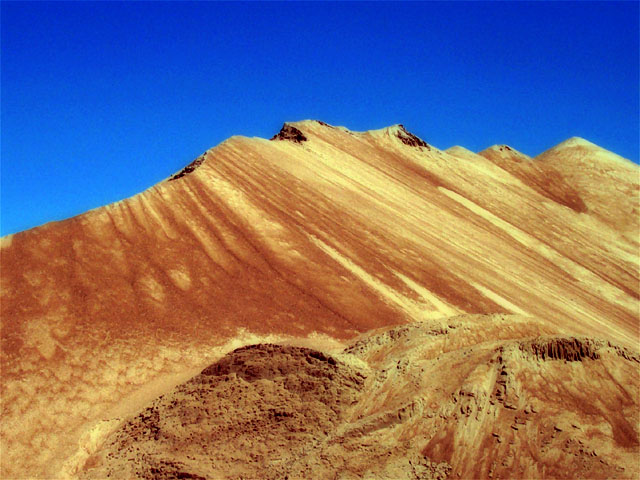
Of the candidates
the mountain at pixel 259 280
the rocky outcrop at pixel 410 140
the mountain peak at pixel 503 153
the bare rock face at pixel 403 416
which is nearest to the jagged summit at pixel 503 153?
the mountain peak at pixel 503 153

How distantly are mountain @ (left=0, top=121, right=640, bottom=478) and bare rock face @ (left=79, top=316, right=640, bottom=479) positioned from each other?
7.8 inches

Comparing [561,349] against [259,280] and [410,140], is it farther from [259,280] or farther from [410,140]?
[410,140]

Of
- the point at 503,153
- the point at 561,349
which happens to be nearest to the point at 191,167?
the point at 561,349

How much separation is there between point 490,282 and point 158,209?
14.8 metres

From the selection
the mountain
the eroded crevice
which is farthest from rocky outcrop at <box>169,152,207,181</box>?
the eroded crevice

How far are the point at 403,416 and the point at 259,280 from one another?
→ 456 inches

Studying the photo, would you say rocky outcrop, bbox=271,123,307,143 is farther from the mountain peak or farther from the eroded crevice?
the eroded crevice

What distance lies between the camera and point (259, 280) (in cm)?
1962

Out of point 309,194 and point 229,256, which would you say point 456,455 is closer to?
point 229,256

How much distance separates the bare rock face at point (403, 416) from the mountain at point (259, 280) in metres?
0.20

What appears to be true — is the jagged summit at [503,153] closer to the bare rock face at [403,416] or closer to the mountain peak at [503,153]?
the mountain peak at [503,153]

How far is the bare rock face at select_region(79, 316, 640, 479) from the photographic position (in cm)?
791

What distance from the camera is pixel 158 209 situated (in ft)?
73.9

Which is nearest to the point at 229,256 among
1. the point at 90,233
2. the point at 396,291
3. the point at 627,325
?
the point at 90,233
